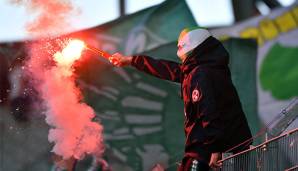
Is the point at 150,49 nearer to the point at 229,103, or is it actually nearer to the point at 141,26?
the point at 141,26

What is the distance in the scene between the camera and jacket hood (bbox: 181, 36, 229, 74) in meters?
4.95

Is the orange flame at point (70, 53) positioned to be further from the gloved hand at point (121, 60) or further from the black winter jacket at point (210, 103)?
the black winter jacket at point (210, 103)

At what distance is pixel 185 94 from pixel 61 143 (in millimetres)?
3595

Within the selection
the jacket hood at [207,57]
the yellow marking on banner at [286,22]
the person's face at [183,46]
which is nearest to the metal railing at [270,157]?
the jacket hood at [207,57]

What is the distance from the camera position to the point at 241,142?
4965mm

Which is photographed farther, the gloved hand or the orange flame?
the orange flame

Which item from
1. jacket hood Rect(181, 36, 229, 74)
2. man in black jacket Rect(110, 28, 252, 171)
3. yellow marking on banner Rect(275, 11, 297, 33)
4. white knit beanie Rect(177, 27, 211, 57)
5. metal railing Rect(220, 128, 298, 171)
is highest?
yellow marking on banner Rect(275, 11, 297, 33)

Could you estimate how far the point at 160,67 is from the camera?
553 centimetres

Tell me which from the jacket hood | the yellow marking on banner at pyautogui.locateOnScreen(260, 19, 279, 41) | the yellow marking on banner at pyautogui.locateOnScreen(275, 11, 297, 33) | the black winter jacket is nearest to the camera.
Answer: the black winter jacket

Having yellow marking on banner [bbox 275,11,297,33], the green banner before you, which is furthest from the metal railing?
the green banner

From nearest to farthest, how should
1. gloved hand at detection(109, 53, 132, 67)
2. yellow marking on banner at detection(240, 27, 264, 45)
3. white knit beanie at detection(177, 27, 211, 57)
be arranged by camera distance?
white knit beanie at detection(177, 27, 211, 57) < gloved hand at detection(109, 53, 132, 67) < yellow marking on banner at detection(240, 27, 264, 45)

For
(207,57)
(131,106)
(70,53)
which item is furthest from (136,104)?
(207,57)

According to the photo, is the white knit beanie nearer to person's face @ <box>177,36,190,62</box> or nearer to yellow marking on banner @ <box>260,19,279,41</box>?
person's face @ <box>177,36,190,62</box>

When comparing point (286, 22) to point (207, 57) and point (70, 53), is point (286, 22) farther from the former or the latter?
point (207, 57)
